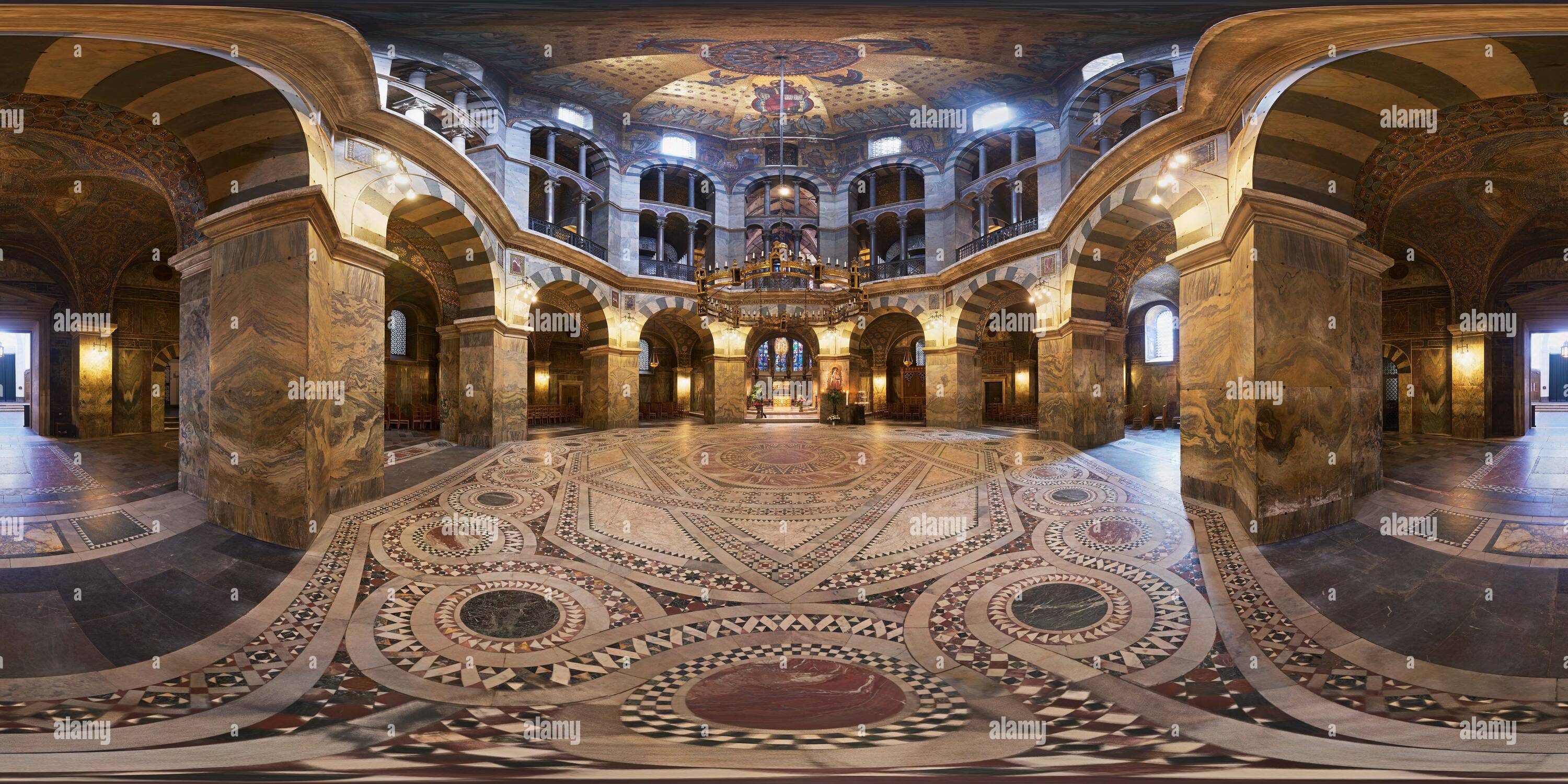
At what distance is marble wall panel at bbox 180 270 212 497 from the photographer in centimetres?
591

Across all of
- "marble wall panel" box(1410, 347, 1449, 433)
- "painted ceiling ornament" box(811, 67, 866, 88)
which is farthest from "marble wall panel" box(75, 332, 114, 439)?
"marble wall panel" box(1410, 347, 1449, 433)

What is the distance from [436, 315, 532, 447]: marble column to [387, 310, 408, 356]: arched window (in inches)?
383

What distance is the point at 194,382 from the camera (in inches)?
239

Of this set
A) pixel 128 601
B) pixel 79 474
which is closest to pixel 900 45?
pixel 128 601

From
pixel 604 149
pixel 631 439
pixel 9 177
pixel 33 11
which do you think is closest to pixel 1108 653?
pixel 33 11

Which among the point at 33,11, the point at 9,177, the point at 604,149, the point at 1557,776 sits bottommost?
the point at 1557,776

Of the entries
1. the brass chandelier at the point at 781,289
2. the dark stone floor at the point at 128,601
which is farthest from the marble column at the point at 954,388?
the dark stone floor at the point at 128,601

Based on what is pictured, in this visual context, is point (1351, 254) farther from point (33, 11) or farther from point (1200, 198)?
point (33, 11)

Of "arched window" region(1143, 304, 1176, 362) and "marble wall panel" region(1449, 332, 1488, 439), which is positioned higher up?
"arched window" region(1143, 304, 1176, 362)

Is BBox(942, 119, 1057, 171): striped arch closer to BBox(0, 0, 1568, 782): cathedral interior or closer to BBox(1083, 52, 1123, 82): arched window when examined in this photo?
BBox(1083, 52, 1123, 82): arched window

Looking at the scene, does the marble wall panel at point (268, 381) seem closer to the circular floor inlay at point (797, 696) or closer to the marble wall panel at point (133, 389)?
the circular floor inlay at point (797, 696)

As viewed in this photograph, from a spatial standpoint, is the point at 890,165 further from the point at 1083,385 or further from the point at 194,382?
the point at 194,382

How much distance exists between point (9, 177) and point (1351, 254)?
1684 centimetres

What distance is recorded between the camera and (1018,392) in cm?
2231
